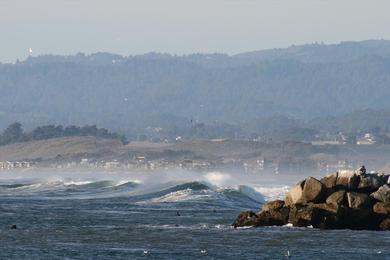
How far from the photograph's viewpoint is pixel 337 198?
8100cm

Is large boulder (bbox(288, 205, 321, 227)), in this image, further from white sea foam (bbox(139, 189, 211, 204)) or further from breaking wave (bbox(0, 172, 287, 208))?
white sea foam (bbox(139, 189, 211, 204))

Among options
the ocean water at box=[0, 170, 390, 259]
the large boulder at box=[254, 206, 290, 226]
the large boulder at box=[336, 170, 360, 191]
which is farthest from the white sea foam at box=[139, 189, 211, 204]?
the large boulder at box=[336, 170, 360, 191]

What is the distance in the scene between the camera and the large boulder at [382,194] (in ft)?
267

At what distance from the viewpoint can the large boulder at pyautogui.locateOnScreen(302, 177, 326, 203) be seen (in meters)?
82.3

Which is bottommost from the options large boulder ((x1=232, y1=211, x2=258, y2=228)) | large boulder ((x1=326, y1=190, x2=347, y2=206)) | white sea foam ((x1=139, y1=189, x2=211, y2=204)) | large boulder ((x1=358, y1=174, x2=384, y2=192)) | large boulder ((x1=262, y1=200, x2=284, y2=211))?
large boulder ((x1=232, y1=211, x2=258, y2=228))

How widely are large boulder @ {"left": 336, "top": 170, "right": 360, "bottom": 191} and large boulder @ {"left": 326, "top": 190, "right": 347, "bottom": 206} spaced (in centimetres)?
223

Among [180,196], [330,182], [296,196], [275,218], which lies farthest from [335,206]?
[180,196]

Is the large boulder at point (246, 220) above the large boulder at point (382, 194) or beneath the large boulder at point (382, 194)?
beneath

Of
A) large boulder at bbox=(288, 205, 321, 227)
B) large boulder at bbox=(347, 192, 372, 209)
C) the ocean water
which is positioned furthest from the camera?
large boulder at bbox=(288, 205, 321, 227)

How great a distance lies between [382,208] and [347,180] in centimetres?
397

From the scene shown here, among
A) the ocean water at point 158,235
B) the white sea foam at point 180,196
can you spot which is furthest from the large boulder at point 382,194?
the white sea foam at point 180,196

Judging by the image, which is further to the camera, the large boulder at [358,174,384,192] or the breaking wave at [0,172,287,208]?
the breaking wave at [0,172,287,208]

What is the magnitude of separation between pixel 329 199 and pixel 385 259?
13486 mm

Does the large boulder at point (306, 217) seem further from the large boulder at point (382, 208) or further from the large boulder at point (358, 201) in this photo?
the large boulder at point (382, 208)
